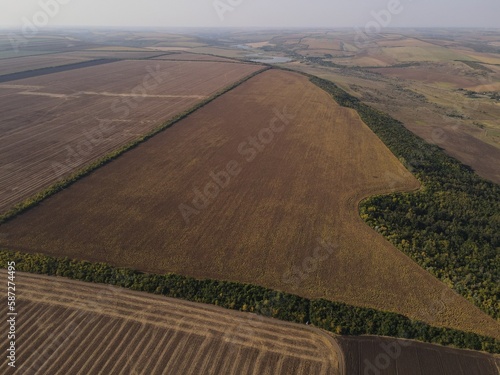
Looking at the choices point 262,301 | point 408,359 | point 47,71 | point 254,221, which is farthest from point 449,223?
point 47,71

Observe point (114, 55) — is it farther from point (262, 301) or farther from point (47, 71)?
point (262, 301)

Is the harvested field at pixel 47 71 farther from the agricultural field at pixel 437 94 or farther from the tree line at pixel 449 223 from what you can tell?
the tree line at pixel 449 223

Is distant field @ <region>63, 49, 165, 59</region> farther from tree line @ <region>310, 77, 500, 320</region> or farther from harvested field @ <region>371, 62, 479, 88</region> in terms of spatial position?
tree line @ <region>310, 77, 500, 320</region>

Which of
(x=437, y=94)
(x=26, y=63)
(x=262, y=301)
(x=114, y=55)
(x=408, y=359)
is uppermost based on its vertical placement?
(x=114, y=55)

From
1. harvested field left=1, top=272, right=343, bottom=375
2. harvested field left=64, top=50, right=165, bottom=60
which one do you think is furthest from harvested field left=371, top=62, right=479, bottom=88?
harvested field left=1, top=272, right=343, bottom=375

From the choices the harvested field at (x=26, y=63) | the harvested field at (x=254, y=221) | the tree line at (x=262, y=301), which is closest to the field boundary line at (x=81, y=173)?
the harvested field at (x=254, y=221)

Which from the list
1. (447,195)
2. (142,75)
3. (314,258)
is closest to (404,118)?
(447,195)

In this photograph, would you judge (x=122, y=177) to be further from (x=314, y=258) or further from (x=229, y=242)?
(x=314, y=258)
